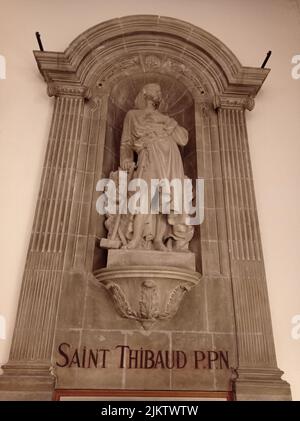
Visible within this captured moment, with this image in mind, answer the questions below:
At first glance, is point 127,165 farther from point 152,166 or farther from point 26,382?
point 26,382

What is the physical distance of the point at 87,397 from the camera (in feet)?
12.2

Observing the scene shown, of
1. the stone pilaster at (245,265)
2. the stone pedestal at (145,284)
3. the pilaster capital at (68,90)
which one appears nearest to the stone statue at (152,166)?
the stone pedestal at (145,284)

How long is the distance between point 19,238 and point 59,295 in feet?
2.89

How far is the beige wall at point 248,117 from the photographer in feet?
14.4

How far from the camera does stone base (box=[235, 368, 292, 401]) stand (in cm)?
379

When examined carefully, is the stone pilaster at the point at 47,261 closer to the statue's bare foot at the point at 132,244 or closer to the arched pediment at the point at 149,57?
the arched pediment at the point at 149,57

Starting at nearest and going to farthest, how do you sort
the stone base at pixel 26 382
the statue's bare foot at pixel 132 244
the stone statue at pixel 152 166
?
the stone base at pixel 26 382, the statue's bare foot at pixel 132 244, the stone statue at pixel 152 166

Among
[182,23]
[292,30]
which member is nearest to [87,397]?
[182,23]

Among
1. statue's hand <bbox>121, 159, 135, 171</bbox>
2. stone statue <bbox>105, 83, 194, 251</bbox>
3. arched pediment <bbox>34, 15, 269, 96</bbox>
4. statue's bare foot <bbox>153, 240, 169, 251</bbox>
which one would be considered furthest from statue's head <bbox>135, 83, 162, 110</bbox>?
statue's bare foot <bbox>153, 240, 169, 251</bbox>

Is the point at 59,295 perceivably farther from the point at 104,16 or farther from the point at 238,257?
the point at 104,16

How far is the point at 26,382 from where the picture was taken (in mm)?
3688

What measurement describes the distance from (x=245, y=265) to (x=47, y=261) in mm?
2235

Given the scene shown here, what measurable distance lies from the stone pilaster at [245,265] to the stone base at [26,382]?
185 centimetres

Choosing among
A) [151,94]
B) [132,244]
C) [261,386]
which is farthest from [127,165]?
[261,386]
